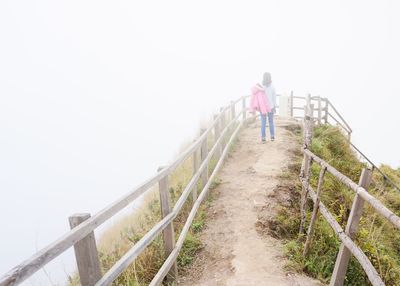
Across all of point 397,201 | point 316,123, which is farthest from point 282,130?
point 397,201

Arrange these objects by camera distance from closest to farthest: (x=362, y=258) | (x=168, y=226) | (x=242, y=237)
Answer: (x=362, y=258) < (x=168, y=226) < (x=242, y=237)

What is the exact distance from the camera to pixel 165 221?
160 inches

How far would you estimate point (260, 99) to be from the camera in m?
9.95

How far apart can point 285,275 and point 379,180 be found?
8957mm

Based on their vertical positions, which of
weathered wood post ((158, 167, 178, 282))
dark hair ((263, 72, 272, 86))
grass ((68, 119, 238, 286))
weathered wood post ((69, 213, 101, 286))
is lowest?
grass ((68, 119, 238, 286))

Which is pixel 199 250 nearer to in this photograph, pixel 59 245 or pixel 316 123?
pixel 59 245

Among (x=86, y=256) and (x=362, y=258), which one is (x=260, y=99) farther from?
(x=86, y=256)

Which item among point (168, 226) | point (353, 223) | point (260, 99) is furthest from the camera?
point (260, 99)

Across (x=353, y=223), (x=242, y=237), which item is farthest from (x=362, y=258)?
(x=242, y=237)

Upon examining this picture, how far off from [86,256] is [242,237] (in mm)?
3266

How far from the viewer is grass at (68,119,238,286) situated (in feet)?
14.4

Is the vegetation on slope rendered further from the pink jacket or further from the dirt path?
the pink jacket

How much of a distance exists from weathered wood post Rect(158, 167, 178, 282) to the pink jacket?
6.32 metres

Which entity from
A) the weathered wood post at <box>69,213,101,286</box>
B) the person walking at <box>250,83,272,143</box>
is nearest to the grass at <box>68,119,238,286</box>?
the weathered wood post at <box>69,213,101,286</box>
